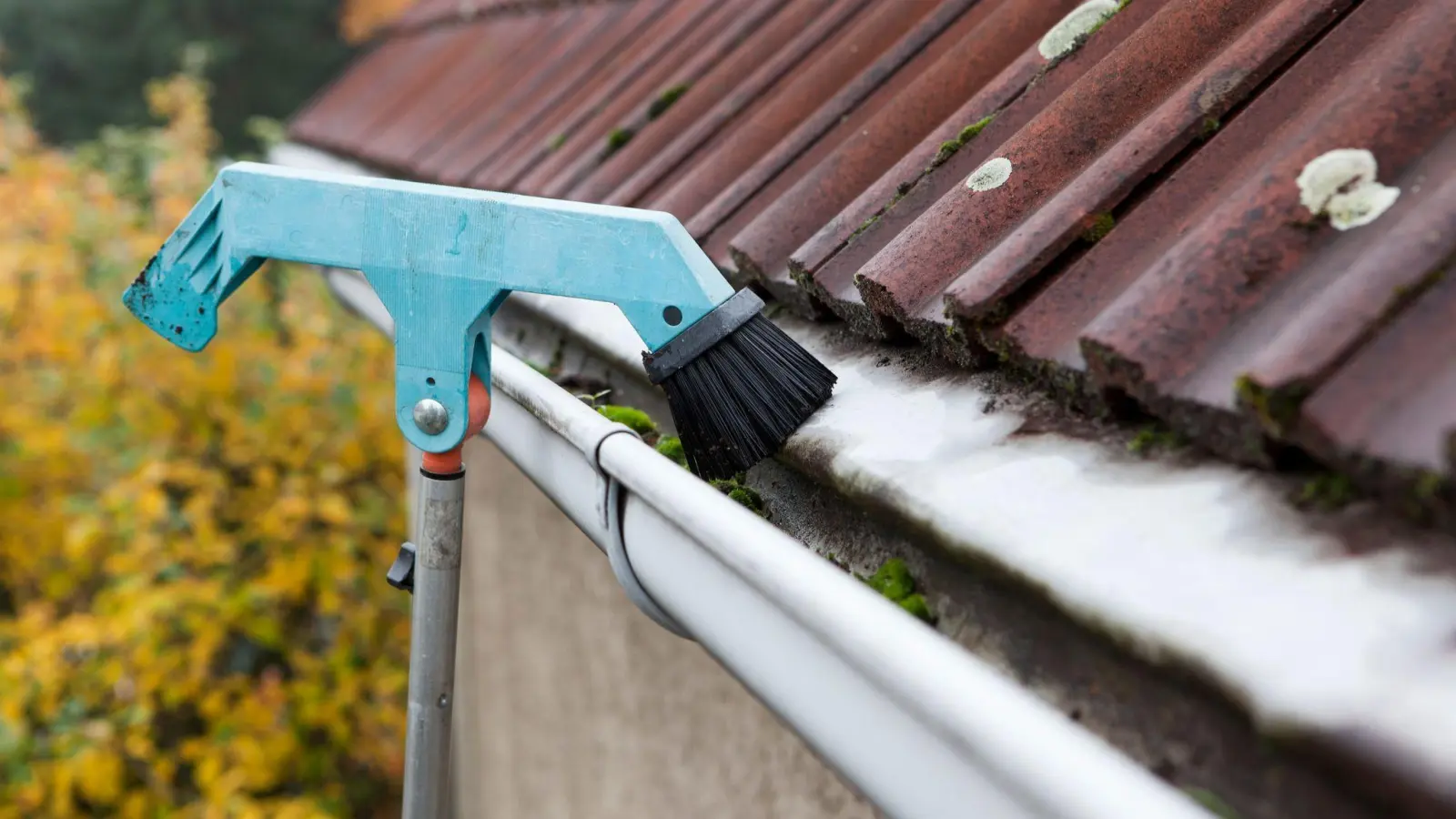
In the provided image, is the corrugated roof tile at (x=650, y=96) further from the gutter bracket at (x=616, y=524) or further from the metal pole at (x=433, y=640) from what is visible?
the gutter bracket at (x=616, y=524)

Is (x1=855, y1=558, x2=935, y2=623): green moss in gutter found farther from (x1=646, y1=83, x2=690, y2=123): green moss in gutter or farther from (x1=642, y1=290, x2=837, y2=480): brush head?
(x1=646, y1=83, x2=690, y2=123): green moss in gutter

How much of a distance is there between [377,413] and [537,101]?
92.5 inches

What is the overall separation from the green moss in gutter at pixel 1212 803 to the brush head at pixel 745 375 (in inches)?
21.1

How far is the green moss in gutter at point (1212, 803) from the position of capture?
66cm

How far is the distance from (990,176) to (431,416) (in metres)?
0.65

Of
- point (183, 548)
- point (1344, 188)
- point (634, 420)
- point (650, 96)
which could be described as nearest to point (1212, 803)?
point (1344, 188)

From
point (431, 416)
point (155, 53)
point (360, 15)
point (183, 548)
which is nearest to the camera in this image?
Answer: point (431, 416)

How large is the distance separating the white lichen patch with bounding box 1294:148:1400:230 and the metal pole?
36.7 inches

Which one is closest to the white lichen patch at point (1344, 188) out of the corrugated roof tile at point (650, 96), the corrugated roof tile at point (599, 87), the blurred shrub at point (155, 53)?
the corrugated roof tile at point (650, 96)

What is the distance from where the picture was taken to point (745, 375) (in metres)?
1.15

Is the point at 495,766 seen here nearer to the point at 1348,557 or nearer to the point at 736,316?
the point at 736,316

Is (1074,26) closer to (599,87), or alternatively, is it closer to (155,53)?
(599,87)

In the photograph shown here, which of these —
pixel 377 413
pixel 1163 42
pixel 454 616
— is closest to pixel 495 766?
pixel 377 413

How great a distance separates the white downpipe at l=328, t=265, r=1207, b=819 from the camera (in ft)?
2.09
